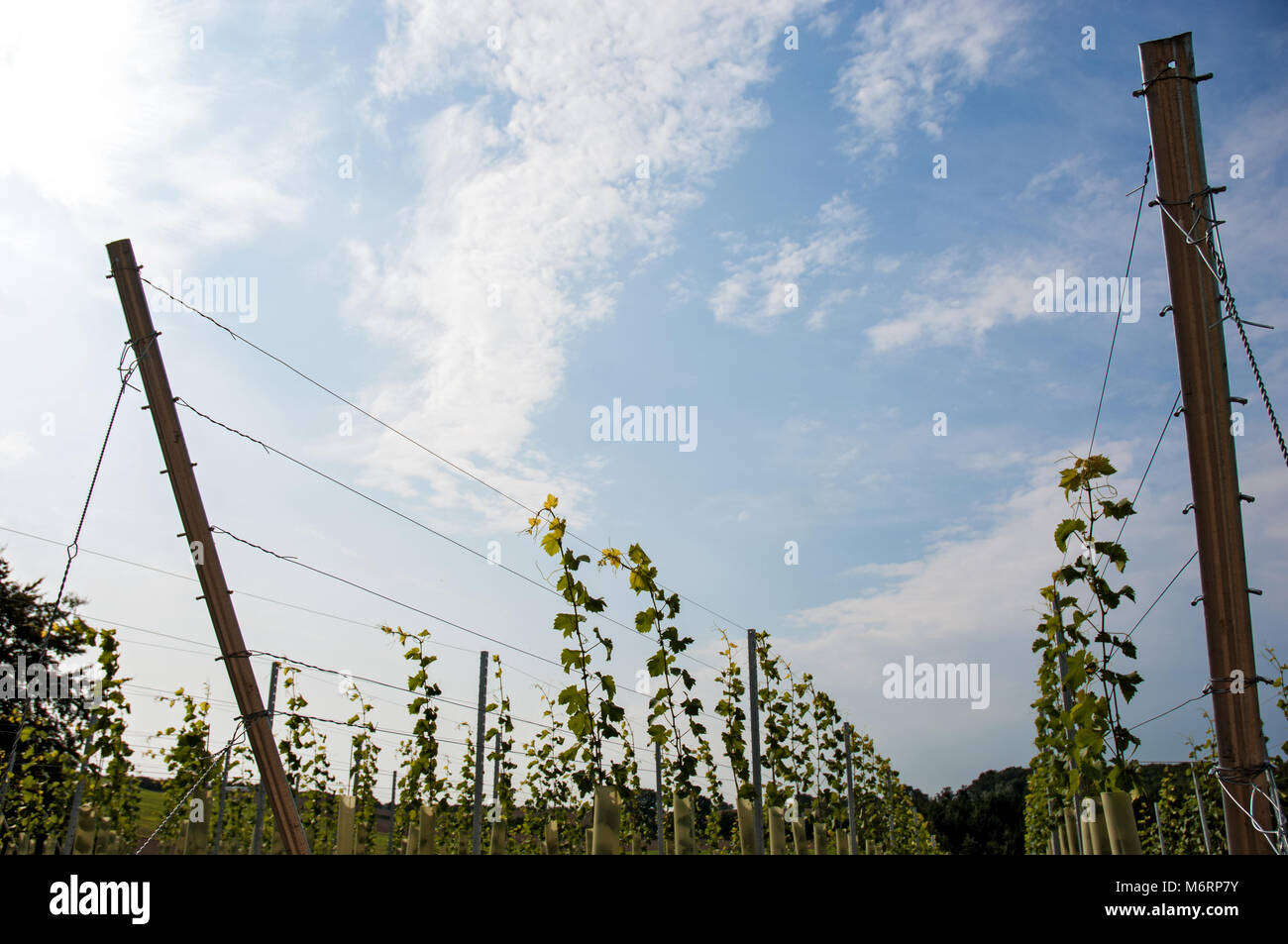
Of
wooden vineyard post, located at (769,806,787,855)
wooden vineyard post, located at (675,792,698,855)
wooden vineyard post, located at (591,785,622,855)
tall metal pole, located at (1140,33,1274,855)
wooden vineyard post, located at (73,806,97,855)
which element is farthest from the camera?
wooden vineyard post, located at (769,806,787,855)

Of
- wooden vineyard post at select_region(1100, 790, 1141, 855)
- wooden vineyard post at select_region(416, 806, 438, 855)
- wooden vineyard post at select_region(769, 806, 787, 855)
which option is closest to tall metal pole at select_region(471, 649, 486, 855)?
wooden vineyard post at select_region(416, 806, 438, 855)

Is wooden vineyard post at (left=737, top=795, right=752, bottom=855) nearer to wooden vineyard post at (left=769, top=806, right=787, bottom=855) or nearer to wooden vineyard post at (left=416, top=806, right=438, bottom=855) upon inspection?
wooden vineyard post at (left=769, top=806, right=787, bottom=855)

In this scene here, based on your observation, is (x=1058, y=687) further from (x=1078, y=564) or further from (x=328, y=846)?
(x=328, y=846)

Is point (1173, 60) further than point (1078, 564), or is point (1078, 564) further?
point (1078, 564)

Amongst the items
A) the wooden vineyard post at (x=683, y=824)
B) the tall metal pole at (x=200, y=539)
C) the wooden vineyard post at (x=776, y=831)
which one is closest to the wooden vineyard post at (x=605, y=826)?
the wooden vineyard post at (x=683, y=824)

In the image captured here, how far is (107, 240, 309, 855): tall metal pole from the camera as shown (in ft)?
19.9

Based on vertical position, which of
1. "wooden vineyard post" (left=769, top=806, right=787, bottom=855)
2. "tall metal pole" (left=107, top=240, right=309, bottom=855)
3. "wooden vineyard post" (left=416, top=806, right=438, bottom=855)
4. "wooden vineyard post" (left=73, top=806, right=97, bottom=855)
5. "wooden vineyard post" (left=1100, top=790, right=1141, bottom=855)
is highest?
"tall metal pole" (left=107, top=240, right=309, bottom=855)

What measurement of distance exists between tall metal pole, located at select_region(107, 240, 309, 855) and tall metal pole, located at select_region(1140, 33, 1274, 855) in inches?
224

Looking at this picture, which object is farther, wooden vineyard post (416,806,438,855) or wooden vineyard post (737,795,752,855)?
wooden vineyard post (416,806,438,855)

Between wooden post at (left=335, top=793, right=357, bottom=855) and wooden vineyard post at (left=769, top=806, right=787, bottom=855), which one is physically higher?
wooden post at (left=335, top=793, right=357, bottom=855)
